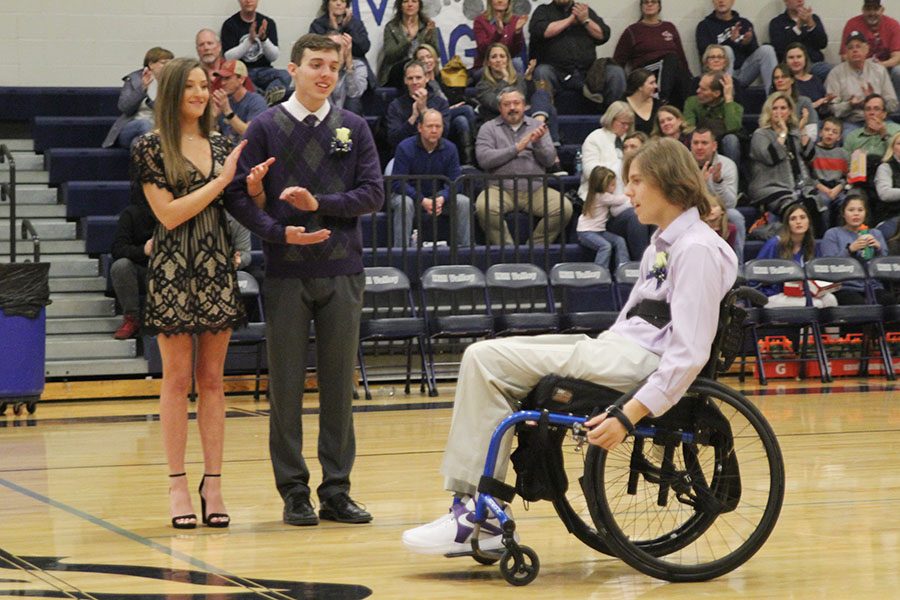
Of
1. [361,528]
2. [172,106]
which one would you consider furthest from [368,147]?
[361,528]

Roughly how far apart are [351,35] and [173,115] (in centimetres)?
748

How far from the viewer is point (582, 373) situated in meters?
3.47

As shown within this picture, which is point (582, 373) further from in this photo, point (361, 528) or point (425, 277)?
point (425, 277)

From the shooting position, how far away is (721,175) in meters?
10.7

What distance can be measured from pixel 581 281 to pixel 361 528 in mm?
5708

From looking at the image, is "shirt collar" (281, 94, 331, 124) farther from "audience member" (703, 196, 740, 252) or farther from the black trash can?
"audience member" (703, 196, 740, 252)

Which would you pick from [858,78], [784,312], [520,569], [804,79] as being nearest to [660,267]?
[520,569]

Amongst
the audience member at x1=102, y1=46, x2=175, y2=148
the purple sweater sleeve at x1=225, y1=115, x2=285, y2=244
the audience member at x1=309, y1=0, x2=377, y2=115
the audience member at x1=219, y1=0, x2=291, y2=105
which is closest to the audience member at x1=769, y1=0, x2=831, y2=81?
the audience member at x1=309, y1=0, x2=377, y2=115

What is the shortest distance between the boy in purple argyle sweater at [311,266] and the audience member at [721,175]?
253 inches

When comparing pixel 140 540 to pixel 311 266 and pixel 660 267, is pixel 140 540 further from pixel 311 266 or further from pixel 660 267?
pixel 660 267

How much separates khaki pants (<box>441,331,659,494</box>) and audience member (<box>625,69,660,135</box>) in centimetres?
811

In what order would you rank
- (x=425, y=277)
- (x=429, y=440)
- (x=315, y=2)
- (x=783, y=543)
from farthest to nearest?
(x=315, y=2)
(x=425, y=277)
(x=429, y=440)
(x=783, y=543)

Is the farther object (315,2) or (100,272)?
(315,2)

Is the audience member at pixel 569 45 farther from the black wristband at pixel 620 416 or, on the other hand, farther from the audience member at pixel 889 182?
the black wristband at pixel 620 416
